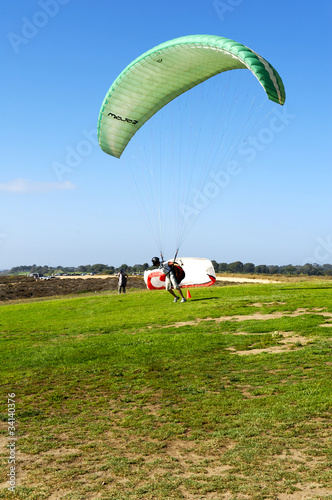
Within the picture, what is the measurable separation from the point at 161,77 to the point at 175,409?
45.1 feet

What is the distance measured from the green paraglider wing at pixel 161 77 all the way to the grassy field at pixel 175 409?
24.7 feet

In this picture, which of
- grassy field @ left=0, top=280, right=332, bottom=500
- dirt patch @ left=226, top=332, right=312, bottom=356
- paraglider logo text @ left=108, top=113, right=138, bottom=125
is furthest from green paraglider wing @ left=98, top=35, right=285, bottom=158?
grassy field @ left=0, top=280, right=332, bottom=500

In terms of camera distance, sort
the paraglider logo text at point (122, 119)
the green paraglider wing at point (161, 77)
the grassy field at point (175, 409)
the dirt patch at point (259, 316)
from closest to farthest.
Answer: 1. the grassy field at point (175, 409)
2. the green paraglider wing at point (161, 77)
3. the dirt patch at point (259, 316)
4. the paraglider logo text at point (122, 119)

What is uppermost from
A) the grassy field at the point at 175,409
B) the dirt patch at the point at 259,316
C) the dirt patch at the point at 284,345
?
the dirt patch at the point at 259,316

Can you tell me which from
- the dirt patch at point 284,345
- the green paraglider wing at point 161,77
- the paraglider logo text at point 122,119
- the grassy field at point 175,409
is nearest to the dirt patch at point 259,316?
the grassy field at point 175,409

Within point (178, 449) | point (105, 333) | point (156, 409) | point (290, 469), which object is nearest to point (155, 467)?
point (178, 449)

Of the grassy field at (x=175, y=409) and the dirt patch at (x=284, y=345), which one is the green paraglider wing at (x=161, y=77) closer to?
the dirt patch at (x=284, y=345)

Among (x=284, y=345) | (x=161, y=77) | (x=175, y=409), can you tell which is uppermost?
(x=161, y=77)

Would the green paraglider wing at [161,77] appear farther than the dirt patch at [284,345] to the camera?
Yes

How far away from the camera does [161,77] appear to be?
1752 cm

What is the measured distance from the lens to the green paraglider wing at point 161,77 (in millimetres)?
13617

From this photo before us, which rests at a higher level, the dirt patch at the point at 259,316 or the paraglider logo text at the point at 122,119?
the paraglider logo text at the point at 122,119

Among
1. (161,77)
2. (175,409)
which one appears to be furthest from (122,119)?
(175,409)

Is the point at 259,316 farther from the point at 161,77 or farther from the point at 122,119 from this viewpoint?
the point at 161,77
